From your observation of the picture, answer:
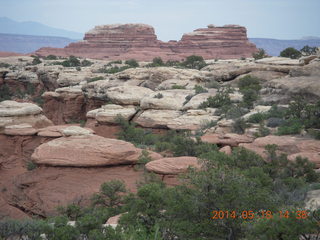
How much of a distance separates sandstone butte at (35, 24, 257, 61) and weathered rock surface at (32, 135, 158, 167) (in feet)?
196

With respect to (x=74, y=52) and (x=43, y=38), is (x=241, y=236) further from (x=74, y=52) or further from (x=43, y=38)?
(x=43, y=38)

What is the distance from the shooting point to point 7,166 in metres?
16.4

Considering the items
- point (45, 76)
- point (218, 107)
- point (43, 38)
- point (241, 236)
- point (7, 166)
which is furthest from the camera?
point (43, 38)

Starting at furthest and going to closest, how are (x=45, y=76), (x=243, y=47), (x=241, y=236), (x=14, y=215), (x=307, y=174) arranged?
(x=243, y=47), (x=45, y=76), (x=14, y=215), (x=307, y=174), (x=241, y=236)

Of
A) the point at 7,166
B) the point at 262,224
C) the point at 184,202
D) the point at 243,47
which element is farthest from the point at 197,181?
the point at 243,47

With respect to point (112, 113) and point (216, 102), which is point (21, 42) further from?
point (216, 102)

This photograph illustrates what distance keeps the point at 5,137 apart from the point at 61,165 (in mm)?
6440

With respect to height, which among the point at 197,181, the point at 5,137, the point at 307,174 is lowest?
the point at 5,137

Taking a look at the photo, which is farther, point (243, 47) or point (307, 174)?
point (243, 47)

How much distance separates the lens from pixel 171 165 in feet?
37.0

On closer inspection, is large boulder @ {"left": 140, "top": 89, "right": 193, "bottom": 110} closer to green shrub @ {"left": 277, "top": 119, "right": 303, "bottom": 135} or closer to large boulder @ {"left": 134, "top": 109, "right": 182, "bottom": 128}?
large boulder @ {"left": 134, "top": 109, "right": 182, "bottom": 128}

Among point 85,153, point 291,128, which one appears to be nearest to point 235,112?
point 291,128

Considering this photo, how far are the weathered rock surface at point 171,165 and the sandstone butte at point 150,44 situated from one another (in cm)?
6135

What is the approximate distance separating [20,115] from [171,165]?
10329mm
